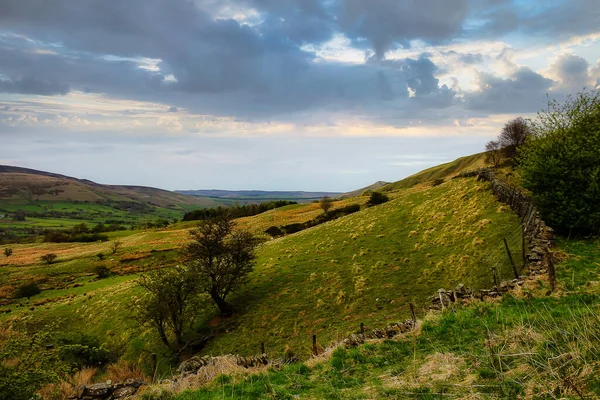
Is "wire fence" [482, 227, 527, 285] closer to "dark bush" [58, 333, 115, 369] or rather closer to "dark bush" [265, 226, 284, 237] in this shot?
"dark bush" [58, 333, 115, 369]

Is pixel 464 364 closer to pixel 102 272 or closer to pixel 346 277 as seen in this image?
pixel 346 277

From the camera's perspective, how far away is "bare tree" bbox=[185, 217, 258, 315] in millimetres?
30609

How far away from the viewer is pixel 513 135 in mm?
75000

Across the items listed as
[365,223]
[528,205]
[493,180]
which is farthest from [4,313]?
[493,180]

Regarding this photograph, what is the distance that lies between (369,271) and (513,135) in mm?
65032

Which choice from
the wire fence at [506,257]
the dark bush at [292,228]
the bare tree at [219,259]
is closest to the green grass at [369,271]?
the wire fence at [506,257]

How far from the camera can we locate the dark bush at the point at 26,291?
2077 inches

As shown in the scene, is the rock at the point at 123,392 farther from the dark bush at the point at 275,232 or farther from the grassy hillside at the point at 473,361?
the dark bush at the point at 275,232

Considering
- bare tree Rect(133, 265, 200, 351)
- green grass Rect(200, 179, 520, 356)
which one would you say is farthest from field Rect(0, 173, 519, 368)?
bare tree Rect(133, 265, 200, 351)

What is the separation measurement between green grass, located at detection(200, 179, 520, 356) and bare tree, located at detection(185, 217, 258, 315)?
252 cm

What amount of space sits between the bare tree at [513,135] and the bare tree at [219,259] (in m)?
66.6

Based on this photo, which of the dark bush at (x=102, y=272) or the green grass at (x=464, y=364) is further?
the dark bush at (x=102, y=272)

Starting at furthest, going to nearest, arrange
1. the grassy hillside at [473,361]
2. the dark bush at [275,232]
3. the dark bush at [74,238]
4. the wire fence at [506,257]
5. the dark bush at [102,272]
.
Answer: the dark bush at [74,238] → the dark bush at [275,232] → the dark bush at [102,272] → the wire fence at [506,257] → the grassy hillside at [473,361]

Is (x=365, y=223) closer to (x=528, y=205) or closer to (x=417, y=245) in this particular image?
(x=417, y=245)
